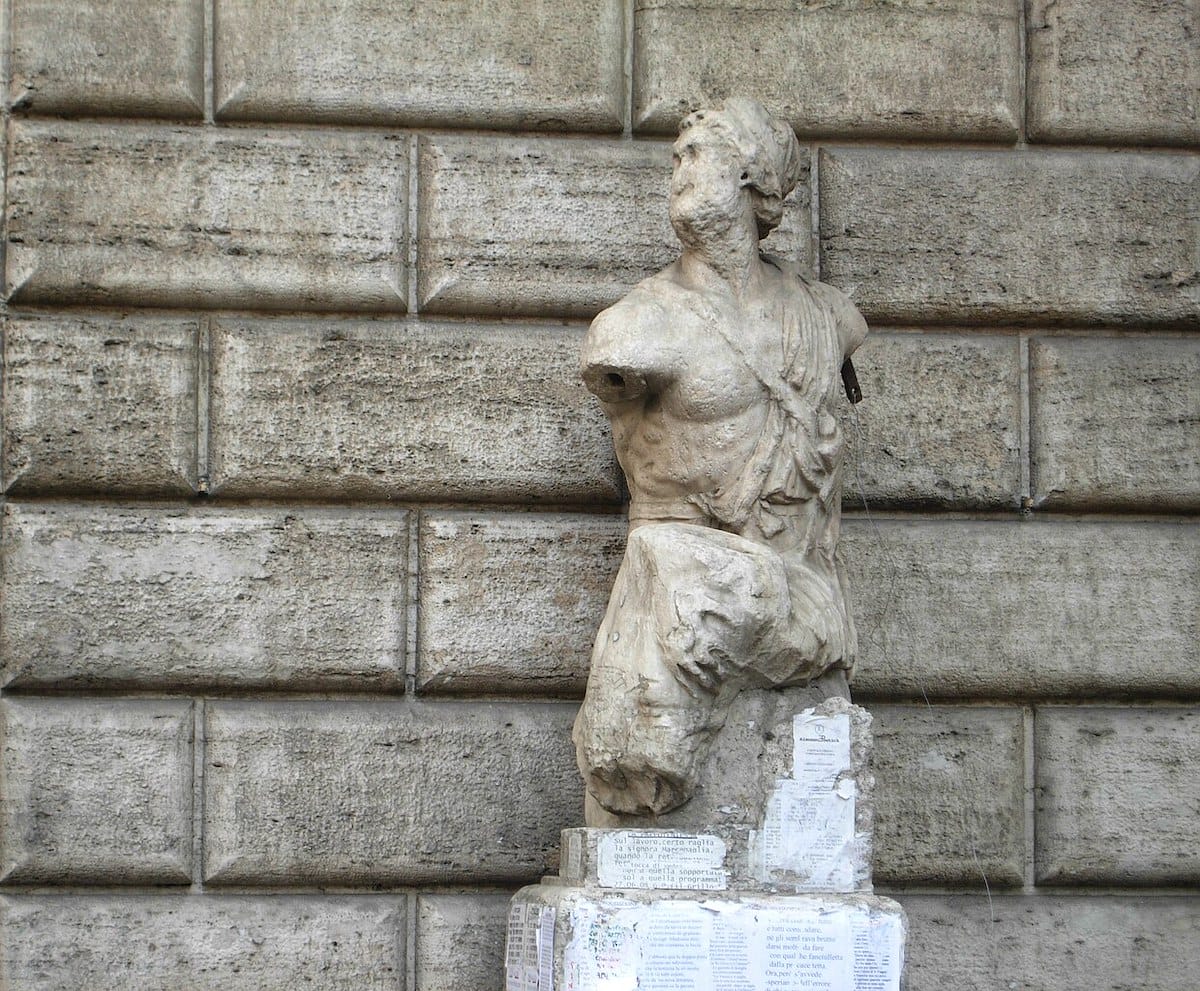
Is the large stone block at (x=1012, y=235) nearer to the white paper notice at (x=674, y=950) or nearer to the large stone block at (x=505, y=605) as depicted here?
the large stone block at (x=505, y=605)

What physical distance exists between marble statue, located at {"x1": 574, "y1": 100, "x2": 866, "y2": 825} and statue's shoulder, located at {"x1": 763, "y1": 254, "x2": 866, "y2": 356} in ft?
0.04

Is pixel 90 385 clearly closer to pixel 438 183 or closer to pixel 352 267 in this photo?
pixel 352 267

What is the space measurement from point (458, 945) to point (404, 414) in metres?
1.41

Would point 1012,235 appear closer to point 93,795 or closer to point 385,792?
point 385,792

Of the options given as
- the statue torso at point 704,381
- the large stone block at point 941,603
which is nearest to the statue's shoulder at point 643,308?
the statue torso at point 704,381

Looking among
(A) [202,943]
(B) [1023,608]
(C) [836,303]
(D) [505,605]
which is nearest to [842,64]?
(C) [836,303]

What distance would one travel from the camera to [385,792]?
5.04 m

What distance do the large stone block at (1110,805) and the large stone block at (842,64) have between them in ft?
5.64

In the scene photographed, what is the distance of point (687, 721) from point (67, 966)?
1.91 metres

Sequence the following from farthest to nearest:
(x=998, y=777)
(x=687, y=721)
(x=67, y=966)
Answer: (x=998, y=777), (x=67, y=966), (x=687, y=721)

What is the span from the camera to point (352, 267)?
5.21 m

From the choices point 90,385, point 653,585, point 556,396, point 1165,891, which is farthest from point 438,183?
point 1165,891

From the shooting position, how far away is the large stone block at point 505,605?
5109mm

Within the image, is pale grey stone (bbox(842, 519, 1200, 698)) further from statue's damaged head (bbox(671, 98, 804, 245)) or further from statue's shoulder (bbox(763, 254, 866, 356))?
statue's damaged head (bbox(671, 98, 804, 245))
